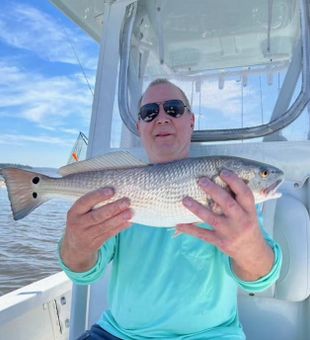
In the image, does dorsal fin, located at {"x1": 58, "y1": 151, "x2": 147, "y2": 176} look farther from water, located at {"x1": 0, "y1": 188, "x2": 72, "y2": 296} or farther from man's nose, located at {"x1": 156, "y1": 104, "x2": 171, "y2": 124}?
water, located at {"x1": 0, "y1": 188, "x2": 72, "y2": 296}

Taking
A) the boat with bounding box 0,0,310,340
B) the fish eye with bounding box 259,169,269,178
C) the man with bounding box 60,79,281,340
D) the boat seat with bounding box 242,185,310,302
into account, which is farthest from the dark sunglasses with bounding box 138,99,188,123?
the boat seat with bounding box 242,185,310,302

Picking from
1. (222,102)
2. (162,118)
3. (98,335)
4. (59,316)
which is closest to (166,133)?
(162,118)

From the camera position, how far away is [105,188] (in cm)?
163

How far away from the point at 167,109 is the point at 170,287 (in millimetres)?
926

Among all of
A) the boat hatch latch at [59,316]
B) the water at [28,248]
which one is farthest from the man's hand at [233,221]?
the water at [28,248]

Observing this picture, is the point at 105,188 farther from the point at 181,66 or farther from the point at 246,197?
the point at 181,66

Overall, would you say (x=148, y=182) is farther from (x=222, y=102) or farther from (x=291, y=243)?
(x=222, y=102)

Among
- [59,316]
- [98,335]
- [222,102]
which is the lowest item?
[59,316]

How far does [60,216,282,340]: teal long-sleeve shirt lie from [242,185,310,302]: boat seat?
45cm

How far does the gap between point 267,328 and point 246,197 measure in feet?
4.17

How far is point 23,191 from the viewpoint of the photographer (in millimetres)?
1812

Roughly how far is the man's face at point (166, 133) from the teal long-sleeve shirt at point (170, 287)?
1.37 ft

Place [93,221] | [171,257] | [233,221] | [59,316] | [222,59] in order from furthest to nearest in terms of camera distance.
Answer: [59,316], [222,59], [171,257], [93,221], [233,221]

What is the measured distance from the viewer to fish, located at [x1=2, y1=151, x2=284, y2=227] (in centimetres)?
161
